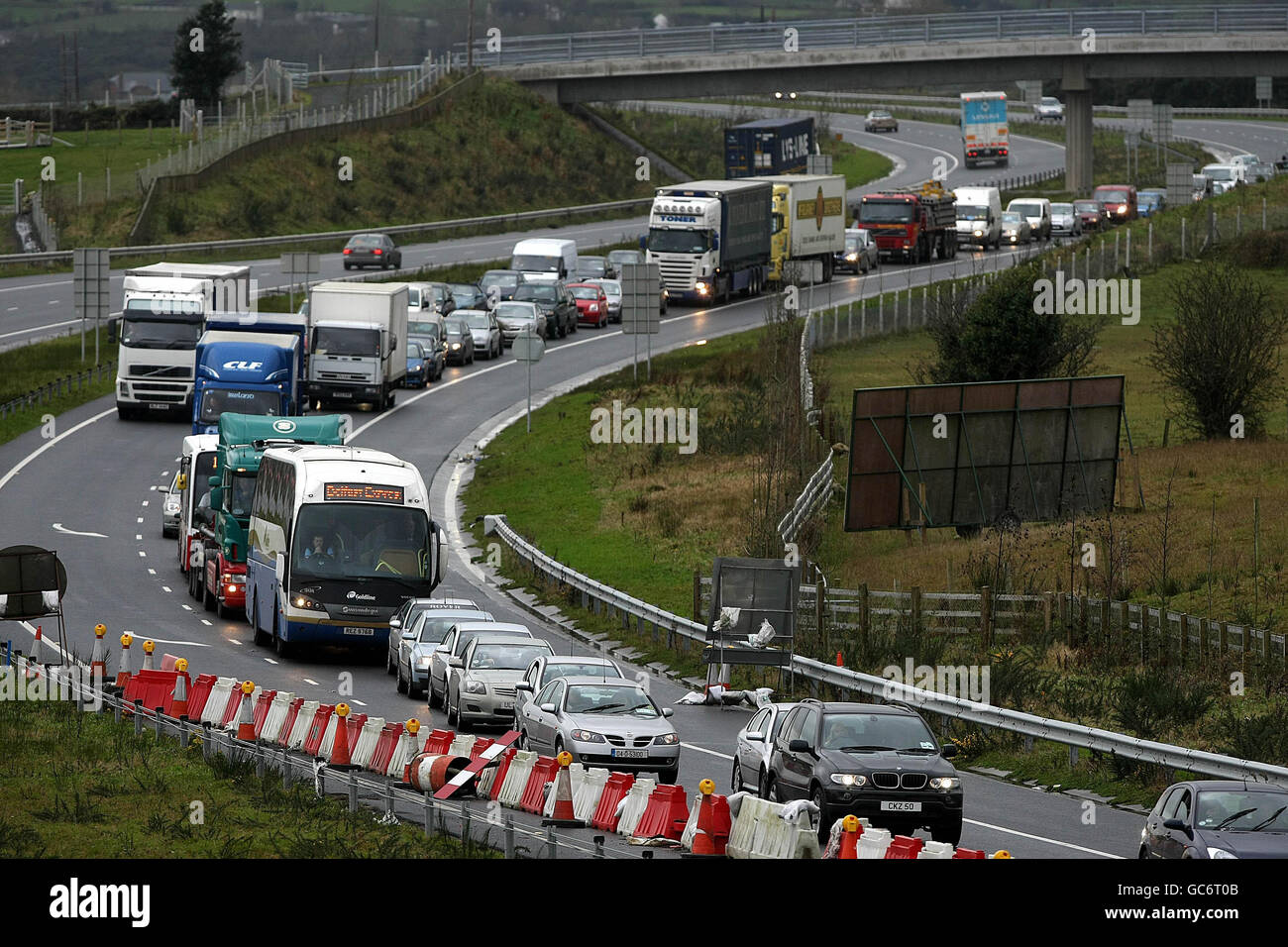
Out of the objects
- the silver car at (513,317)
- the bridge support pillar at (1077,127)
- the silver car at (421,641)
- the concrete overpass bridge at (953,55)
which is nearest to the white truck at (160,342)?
the silver car at (513,317)

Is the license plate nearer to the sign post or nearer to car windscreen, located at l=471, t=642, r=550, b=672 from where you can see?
car windscreen, located at l=471, t=642, r=550, b=672

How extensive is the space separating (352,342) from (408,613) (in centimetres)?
2655

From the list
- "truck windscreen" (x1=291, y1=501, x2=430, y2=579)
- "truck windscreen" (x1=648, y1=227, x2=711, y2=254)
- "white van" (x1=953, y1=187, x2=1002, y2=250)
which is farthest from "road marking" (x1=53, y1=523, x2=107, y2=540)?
"white van" (x1=953, y1=187, x2=1002, y2=250)

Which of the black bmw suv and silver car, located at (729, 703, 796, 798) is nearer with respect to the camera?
the black bmw suv

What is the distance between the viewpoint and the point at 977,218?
91.1 meters

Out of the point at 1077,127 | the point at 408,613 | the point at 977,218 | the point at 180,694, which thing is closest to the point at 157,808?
the point at 180,694

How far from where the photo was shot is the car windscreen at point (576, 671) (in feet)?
81.8

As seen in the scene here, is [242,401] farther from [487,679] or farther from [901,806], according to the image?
[901,806]

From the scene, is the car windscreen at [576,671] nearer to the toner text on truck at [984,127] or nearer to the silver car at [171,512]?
the silver car at [171,512]

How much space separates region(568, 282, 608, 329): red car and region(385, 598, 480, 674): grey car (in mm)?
42036

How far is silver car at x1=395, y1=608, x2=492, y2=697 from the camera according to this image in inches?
1171

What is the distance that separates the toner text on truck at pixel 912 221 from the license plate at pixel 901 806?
224 feet
